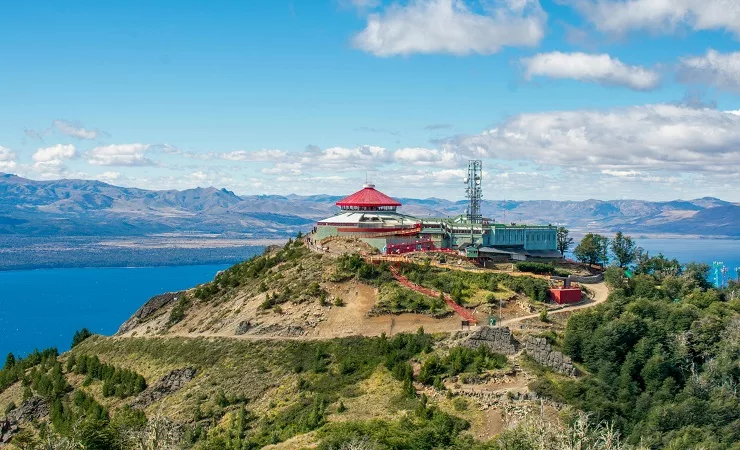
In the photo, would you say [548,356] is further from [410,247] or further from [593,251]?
[593,251]

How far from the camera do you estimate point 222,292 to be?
343 feet

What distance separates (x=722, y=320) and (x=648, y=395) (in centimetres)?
1795

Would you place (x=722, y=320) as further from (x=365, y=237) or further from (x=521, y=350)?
(x=365, y=237)

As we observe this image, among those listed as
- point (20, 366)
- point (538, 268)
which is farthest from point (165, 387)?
point (538, 268)

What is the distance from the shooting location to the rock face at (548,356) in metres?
69.1

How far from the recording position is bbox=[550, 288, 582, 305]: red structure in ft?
285

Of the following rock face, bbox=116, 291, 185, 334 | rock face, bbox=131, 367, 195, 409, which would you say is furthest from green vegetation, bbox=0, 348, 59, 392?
rock face, bbox=131, 367, 195, 409

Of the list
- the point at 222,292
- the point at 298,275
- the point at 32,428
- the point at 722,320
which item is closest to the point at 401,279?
the point at 298,275

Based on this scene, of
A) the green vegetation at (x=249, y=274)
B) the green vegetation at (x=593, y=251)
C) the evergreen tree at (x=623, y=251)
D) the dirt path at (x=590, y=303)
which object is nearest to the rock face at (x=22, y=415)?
the green vegetation at (x=249, y=274)

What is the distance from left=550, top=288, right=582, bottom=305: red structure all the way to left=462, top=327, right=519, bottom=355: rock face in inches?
623

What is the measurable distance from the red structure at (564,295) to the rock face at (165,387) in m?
41.2

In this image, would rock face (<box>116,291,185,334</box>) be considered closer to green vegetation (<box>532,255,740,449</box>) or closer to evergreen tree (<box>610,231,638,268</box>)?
green vegetation (<box>532,255,740,449</box>)

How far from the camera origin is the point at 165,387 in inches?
3231

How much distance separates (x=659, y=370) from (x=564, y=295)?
18201 mm
